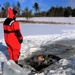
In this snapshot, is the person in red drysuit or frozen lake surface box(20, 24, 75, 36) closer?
the person in red drysuit

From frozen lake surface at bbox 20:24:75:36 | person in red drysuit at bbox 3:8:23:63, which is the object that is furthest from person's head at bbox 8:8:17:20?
frozen lake surface at bbox 20:24:75:36

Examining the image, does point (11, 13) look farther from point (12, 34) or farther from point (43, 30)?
point (43, 30)

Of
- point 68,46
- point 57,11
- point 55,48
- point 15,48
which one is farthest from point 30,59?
point 57,11

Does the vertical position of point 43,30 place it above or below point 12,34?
below

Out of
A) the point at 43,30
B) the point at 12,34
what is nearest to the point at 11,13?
the point at 12,34

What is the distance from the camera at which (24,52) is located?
30.6 feet

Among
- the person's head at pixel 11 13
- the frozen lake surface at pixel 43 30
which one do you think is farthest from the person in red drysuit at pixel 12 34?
the frozen lake surface at pixel 43 30

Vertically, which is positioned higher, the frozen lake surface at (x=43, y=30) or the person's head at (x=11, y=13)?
the person's head at (x=11, y=13)

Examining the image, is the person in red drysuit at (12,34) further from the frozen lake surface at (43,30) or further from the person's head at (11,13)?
the frozen lake surface at (43,30)

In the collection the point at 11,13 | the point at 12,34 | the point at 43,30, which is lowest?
the point at 43,30

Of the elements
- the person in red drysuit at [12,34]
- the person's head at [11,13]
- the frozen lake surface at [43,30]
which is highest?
the person's head at [11,13]

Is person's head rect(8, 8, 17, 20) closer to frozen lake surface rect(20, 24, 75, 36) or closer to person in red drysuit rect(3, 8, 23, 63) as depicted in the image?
person in red drysuit rect(3, 8, 23, 63)

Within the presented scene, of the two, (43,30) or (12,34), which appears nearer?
(12,34)

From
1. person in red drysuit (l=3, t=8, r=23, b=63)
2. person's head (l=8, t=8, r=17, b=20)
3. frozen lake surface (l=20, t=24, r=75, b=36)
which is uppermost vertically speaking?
Answer: person's head (l=8, t=8, r=17, b=20)
